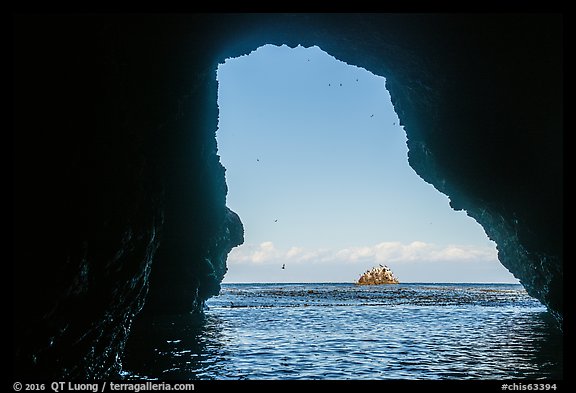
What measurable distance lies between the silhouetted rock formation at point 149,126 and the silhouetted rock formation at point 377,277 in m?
122

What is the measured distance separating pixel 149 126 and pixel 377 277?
137107 millimetres

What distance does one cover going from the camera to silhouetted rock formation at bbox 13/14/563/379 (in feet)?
27.4

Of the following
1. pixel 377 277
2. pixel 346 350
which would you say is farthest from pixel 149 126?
pixel 377 277

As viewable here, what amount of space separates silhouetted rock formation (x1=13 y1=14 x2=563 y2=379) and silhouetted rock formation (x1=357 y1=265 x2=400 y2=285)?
122m

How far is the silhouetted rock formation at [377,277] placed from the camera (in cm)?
13974

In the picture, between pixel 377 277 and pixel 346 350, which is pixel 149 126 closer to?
pixel 346 350

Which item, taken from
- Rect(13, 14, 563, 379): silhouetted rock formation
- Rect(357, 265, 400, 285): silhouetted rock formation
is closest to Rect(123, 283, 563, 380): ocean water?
Rect(13, 14, 563, 379): silhouetted rock formation

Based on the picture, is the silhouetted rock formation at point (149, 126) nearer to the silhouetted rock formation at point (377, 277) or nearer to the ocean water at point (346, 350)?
the ocean water at point (346, 350)

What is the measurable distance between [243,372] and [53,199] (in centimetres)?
797

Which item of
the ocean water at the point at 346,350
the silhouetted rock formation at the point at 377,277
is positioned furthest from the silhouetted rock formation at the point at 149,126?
the silhouetted rock formation at the point at 377,277

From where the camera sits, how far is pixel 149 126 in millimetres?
12414

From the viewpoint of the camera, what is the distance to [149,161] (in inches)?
512

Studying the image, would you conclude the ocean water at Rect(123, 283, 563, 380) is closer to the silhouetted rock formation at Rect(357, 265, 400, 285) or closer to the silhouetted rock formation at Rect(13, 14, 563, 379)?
the silhouetted rock formation at Rect(13, 14, 563, 379)

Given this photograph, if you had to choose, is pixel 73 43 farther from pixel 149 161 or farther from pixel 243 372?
pixel 243 372
